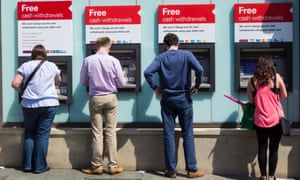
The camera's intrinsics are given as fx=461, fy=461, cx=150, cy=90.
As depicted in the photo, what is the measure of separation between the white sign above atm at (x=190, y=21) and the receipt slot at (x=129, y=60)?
510mm

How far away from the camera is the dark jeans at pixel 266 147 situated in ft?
17.3

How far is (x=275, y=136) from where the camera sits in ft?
17.3

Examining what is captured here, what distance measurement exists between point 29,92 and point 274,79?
2.87m

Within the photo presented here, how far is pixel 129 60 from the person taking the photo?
5.94m

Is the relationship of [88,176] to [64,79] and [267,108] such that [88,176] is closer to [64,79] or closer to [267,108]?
[64,79]

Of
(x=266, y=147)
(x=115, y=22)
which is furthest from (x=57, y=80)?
(x=266, y=147)

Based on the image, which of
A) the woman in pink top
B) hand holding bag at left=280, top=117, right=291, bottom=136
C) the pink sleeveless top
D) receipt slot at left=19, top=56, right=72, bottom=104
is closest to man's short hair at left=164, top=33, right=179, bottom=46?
the woman in pink top

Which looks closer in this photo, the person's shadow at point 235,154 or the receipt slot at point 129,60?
the person's shadow at point 235,154

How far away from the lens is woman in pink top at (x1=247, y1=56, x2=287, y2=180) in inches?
204

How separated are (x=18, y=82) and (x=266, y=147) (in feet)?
9.95

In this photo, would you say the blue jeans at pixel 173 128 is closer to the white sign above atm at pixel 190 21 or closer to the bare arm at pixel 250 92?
the bare arm at pixel 250 92

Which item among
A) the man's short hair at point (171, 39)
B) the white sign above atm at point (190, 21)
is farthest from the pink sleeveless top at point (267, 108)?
the man's short hair at point (171, 39)

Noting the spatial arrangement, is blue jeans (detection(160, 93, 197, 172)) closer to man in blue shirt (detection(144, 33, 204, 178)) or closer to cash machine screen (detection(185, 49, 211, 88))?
man in blue shirt (detection(144, 33, 204, 178))

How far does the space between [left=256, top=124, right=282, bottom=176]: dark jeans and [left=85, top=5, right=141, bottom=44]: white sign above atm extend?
1915mm
